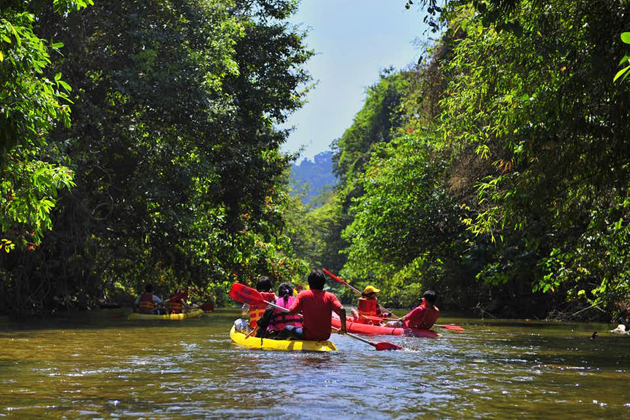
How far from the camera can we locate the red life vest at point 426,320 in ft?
57.3

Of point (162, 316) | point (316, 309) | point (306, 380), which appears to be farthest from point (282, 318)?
point (162, 316)

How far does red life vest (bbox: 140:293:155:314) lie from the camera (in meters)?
25.2

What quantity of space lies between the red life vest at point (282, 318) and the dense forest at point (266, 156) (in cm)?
405

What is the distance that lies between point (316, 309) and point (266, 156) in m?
17.3

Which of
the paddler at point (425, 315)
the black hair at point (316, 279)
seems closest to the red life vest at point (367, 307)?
the paddler at point (425, 315)

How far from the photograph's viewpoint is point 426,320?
1755 centimetres

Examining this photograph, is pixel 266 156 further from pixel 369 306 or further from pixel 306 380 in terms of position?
pixel 306 380

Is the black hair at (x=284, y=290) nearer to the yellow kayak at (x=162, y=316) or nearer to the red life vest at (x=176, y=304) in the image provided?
the yellow kayak at (x=162, y=316)

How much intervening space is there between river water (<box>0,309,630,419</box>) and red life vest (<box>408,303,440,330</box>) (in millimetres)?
1107

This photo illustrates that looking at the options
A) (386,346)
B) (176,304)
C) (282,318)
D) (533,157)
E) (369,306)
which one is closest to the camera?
(533,157)

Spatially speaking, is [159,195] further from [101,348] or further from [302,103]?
[302,103]

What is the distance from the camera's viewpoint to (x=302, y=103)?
31.9 metres

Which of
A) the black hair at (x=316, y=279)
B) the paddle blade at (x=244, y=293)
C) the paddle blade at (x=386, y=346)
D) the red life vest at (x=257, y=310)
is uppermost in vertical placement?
the black hair at (x=316, y=279)

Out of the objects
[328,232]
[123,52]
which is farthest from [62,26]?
[328,232]
